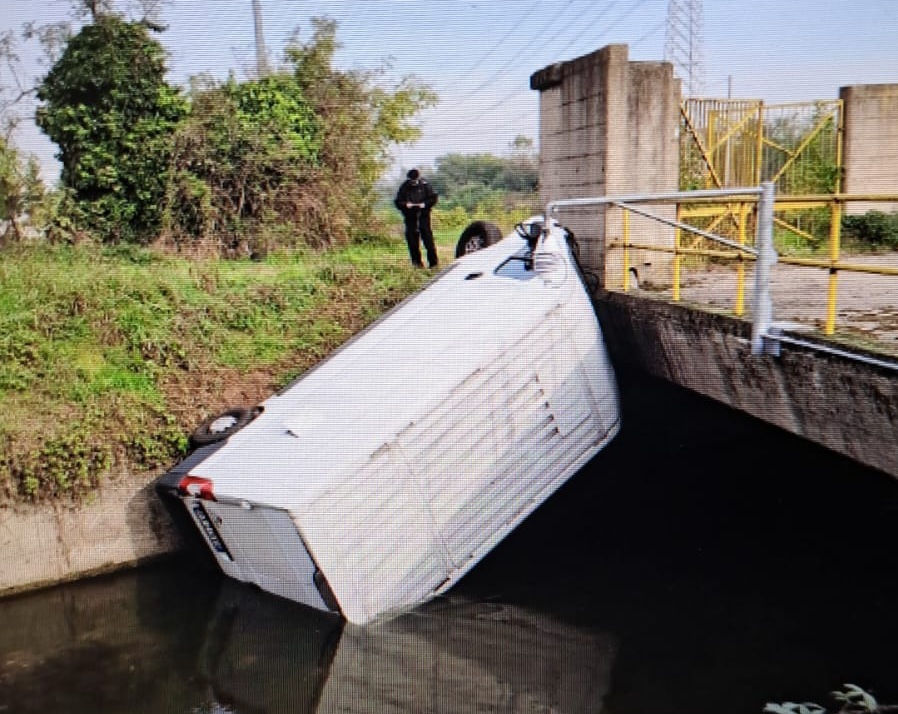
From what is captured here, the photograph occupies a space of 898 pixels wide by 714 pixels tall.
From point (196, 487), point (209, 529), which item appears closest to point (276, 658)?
point (209, 529)

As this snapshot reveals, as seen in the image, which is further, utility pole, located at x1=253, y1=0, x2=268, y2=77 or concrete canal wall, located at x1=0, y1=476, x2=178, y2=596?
utility pole, located at x1=253, y1=0, x2=268, y2=77

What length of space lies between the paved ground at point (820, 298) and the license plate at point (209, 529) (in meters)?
4.16

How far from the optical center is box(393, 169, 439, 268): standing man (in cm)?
1034

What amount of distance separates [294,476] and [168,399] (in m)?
2.48

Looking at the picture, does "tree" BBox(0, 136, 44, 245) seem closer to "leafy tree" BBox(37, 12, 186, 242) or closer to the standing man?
"leafy tree" BBox(37, 12, 186, 242)

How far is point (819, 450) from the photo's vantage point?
25.8ft

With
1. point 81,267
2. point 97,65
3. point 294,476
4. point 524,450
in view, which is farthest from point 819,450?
point 97,65

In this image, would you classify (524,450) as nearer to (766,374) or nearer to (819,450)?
(766,374)

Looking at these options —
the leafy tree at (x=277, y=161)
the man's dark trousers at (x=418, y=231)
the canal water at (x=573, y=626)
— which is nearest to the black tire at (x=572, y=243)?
the canal water at (x=573, y=626)

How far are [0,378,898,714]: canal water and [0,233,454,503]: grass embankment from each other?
3.47 ft

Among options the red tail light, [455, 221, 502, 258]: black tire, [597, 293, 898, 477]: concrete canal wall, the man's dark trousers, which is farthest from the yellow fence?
the red tail light

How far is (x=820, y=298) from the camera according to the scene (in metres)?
6.93

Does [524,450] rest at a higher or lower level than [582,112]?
lower

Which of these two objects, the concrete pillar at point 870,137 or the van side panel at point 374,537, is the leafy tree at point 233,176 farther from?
the concrete pillar at point 870,137
